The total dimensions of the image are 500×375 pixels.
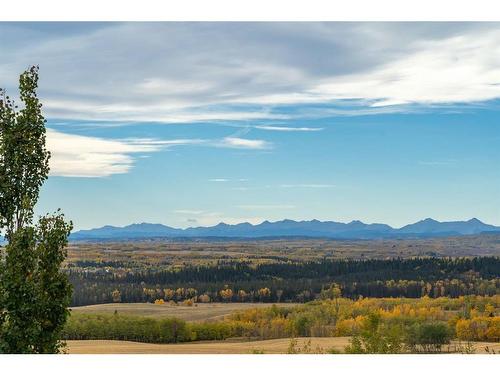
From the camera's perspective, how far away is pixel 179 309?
32031 mm

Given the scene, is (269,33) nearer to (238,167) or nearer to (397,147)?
(238,167)

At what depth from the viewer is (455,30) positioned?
19672 millimetres

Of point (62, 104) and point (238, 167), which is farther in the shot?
point (238, 167)

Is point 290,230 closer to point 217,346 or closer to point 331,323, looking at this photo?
point 331,323

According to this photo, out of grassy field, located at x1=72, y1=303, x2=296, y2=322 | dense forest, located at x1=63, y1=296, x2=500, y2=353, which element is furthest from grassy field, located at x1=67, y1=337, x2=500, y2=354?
grassy field, located at x1=72, y1=303, x2=296, y2=322

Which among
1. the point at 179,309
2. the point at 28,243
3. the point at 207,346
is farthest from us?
the point at 179,309

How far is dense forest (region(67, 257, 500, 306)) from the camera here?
3074cm

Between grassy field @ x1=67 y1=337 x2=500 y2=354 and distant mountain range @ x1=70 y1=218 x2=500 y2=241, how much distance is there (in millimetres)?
4599

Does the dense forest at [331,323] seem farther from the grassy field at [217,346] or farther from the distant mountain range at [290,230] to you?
the distant mountain range at [290,230]

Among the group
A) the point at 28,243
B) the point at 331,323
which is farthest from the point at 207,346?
the point at 28,243

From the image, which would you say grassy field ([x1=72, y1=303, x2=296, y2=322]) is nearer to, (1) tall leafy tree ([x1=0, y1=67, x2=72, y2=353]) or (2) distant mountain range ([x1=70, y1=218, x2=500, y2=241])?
(2) distant mountain range ([x1=70, y1=218, x2=500, y2=241])

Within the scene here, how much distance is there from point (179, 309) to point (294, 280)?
771cm

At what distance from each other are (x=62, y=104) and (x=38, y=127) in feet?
37.6
